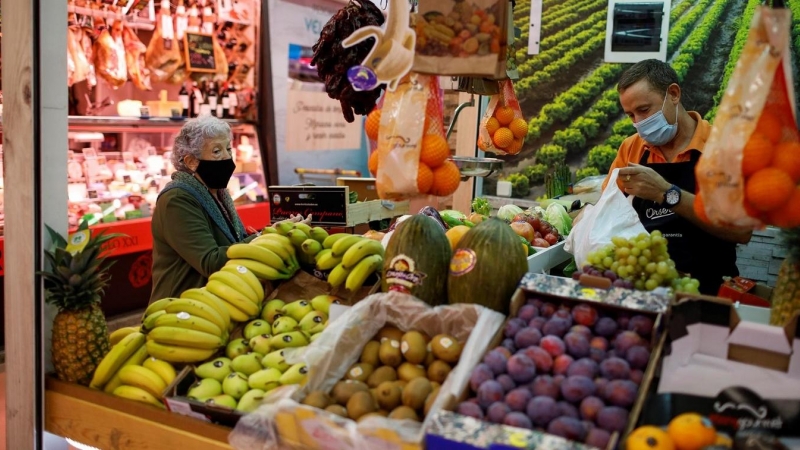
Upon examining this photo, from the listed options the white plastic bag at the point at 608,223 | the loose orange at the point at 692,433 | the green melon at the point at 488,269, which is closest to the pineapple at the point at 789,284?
the loose orange at the point at 692,433

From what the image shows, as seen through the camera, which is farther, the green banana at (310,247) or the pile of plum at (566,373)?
the green banana at (310,247)

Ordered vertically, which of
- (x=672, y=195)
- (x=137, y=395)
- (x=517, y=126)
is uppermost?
(x=517, y=126)

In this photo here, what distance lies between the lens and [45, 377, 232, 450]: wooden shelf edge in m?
2.02

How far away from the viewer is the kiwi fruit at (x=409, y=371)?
1.90 meters

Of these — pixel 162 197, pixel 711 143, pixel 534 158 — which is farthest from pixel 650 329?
pixel 534 158

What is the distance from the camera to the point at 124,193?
580 centimetres

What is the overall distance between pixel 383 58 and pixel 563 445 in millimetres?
1315

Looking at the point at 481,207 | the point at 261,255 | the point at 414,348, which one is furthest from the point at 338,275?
the point at 481,207

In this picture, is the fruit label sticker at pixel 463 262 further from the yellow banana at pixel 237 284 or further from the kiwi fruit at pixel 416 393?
the yellow banana at pixel 237 284

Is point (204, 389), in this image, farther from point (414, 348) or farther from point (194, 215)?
point (194, 215)

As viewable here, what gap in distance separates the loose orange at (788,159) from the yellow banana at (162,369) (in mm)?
1874

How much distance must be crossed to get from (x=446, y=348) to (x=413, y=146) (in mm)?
633

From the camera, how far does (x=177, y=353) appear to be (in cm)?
223

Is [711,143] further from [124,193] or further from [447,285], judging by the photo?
[124,193]
